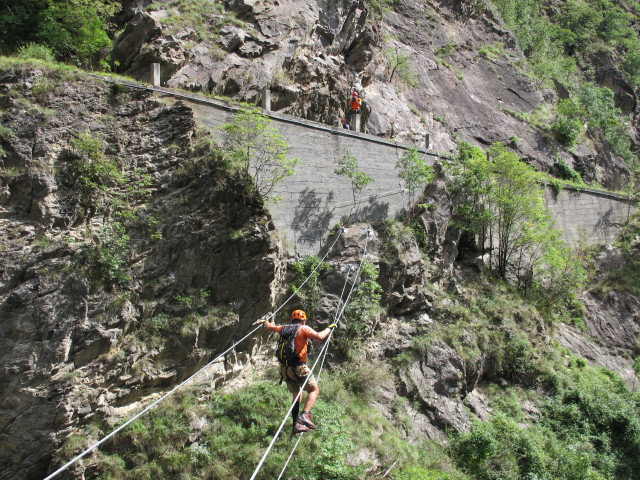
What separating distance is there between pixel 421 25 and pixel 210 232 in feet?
76.1

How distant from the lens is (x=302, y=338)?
244 inches

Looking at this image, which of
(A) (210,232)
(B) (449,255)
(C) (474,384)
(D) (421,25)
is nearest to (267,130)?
(A) (210,232)

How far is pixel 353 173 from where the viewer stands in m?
12.9

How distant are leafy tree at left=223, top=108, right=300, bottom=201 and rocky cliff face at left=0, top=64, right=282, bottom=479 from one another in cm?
61

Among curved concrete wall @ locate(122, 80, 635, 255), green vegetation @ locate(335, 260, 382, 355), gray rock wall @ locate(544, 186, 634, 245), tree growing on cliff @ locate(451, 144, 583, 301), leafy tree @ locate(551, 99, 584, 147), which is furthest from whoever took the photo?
leafy tree @ locate(551, 99, 584, 147)

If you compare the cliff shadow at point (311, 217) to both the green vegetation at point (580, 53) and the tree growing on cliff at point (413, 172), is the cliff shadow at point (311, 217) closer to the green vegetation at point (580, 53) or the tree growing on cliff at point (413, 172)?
the tree growing on cliff at point (413, 172)

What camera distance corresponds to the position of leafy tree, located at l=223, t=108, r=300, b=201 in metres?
10.2

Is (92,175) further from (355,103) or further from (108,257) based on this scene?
(355,103)

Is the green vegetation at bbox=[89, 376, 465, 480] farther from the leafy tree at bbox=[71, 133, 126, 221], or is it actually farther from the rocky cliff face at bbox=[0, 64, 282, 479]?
the leafy tree at bbox=[71, 133, 126, 221]

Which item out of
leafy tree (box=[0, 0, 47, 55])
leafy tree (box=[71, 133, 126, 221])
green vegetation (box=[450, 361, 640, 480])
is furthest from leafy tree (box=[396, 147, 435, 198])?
leafy tree (box=[0, 0, 47, 55])

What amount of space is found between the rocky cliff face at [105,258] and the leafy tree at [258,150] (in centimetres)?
61

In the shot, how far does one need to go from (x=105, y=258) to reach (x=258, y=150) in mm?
4444

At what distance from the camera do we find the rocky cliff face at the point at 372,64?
520 inches

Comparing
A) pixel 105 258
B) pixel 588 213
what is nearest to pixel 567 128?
pixel 588 213
